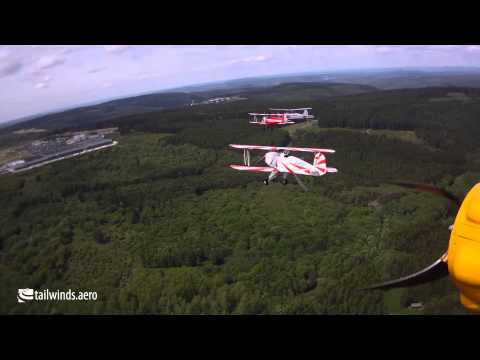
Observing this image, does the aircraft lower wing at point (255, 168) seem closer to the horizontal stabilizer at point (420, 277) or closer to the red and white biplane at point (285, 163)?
the red and white biplane at point (285, 163)

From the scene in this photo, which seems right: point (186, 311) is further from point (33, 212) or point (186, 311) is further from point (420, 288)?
point (420, 288)

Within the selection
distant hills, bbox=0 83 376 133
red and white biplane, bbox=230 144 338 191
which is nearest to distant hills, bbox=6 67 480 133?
distant hills, bbox=0 83 376 133

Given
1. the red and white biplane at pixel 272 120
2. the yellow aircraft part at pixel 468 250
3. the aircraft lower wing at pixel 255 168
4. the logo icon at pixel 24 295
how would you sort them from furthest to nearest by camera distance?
1. the red and white biplane at pixel 272 120
2. the aircraft lower wing at pixel 255 168
3. the logo icon at pixel 24 295
4. the yellow aircraft part at pixel 468 250

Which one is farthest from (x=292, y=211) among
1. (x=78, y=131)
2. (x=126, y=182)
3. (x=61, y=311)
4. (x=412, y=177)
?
(x=78, y=131)

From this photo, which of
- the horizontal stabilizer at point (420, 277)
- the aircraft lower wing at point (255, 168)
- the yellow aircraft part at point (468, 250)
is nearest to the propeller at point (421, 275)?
the horizontal stabilizer at point (420, 277)

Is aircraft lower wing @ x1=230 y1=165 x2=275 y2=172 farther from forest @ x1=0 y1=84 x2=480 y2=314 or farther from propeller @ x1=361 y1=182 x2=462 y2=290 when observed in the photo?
propeller @ x1=361 y1=182 x2=462 y2=290

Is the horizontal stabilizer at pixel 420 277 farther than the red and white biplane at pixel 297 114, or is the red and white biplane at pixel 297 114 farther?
the red and white biplane at pixel 297 114
